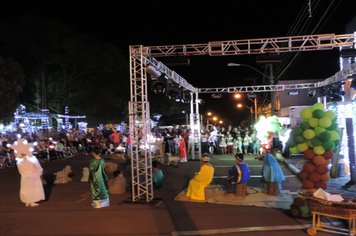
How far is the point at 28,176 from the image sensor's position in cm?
841

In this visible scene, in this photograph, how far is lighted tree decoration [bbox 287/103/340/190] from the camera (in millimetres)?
7336

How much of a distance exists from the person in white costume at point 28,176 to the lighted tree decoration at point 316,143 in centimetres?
696

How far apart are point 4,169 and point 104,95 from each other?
641 inches

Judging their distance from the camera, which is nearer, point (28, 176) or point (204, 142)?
point (28, 176)

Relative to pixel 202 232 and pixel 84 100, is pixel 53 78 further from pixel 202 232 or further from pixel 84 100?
pixel 202 232

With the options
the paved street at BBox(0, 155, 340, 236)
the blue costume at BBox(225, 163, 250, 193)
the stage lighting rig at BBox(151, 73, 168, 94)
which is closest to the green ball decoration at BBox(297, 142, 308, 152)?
the paved street at BBox(0, 155, 340, 236)

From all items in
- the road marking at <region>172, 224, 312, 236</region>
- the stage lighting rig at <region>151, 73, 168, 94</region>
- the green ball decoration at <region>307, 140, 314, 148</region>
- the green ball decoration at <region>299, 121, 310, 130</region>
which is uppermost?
the stage lighting rig at <region>151, 73, 168, 94</region>

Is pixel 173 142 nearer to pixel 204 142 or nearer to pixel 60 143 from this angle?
pixel 204 142

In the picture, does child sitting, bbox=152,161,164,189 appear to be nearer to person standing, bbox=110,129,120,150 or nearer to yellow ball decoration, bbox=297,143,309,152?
yellow ball decoration, bbox=297,143,309,152

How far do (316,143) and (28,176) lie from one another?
754cm

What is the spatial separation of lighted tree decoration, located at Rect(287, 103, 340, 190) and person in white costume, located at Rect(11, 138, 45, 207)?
6961 millimetres

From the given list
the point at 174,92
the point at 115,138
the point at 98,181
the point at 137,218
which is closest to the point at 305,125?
the point at 137,218

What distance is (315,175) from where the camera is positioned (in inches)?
288

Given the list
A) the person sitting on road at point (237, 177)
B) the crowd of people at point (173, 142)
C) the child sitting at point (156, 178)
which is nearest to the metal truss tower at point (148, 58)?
the child sitting at point (156, 178)
